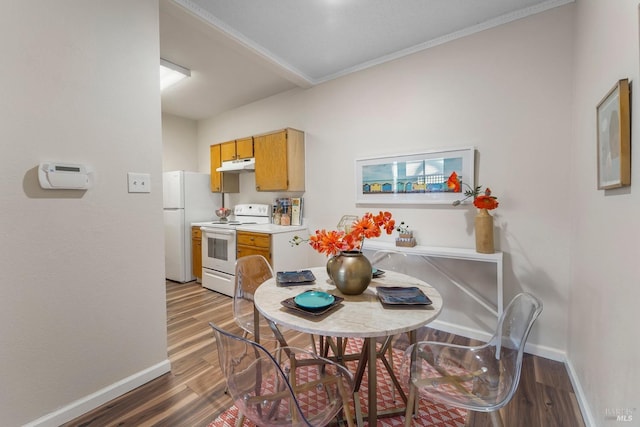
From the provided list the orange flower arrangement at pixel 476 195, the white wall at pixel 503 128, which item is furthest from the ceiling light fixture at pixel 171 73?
the orange flower arrangement at pixel 476 195

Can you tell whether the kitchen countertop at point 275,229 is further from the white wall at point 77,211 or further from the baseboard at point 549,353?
the baseboard at point 549,353

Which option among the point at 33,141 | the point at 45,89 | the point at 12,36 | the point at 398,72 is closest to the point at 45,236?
the point at 33,141

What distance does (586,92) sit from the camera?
1.66m

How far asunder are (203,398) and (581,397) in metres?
2.21

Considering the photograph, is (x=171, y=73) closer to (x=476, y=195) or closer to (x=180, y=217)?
(x=180, y=217)

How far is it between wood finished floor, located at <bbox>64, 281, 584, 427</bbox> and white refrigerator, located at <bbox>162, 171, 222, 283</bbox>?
1.84 m

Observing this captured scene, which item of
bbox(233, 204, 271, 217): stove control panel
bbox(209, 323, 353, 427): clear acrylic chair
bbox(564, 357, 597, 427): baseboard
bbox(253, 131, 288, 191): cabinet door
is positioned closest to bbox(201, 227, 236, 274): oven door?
bbox(233, 204, 271, 217): stove control panel

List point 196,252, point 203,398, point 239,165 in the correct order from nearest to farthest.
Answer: point 203,398 < point 239,165 < point 196,252

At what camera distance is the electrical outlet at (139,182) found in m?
1.73

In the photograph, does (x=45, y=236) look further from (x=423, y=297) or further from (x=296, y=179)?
(x=296, y=179)

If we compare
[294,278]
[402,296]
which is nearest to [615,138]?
[402,296]

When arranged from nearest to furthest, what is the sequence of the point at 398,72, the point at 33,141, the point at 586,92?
the point at 33,141 < the point at 586,92 < the point at 398,72

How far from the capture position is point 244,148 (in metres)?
3.80

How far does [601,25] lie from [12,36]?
114 inches
